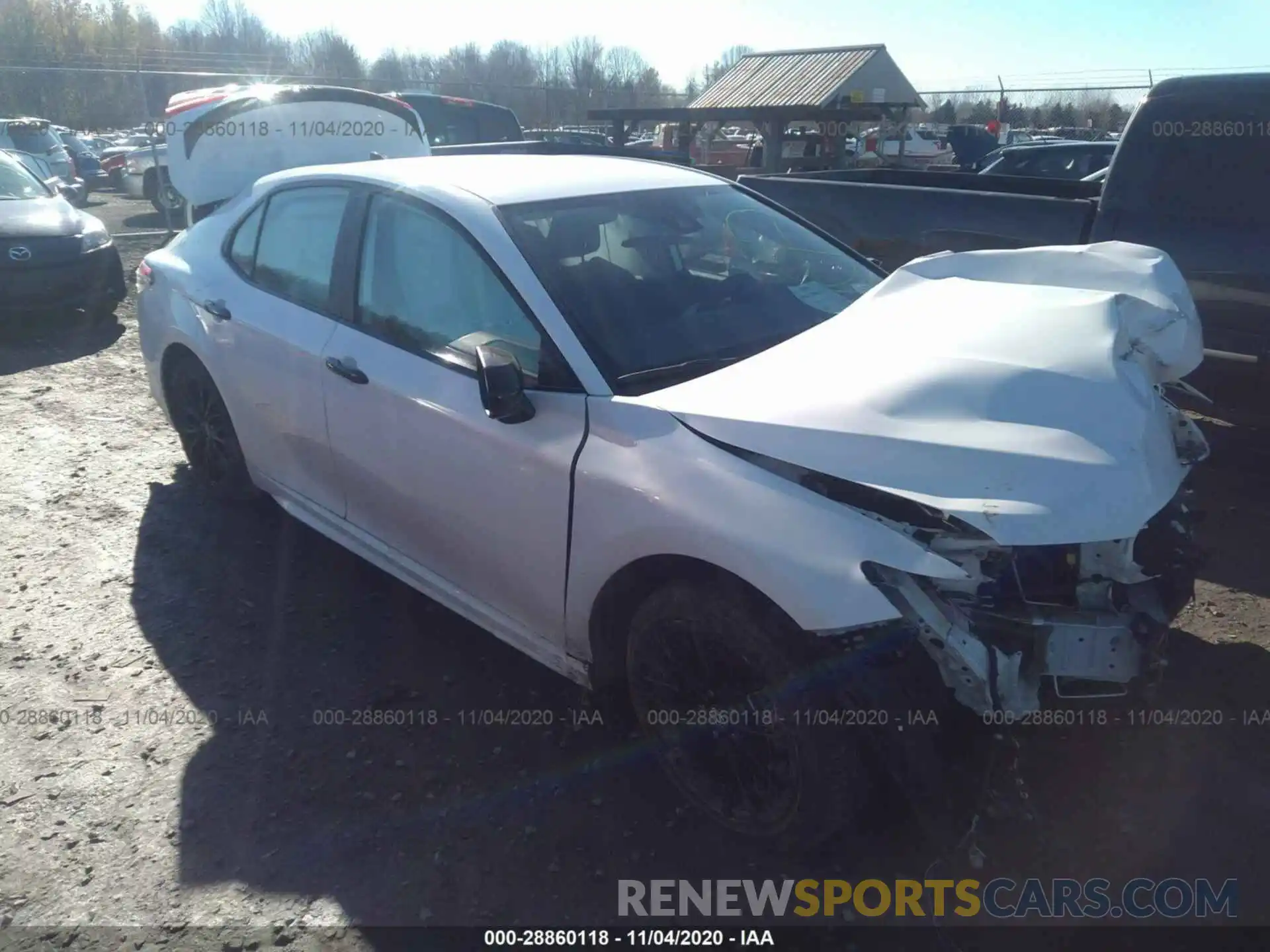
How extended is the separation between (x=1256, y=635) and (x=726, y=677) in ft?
7.93

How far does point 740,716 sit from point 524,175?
2171 mm

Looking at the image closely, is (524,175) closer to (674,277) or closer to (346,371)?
(674,277)

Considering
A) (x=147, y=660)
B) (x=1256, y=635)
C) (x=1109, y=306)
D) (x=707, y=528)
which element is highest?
(x=1109, y=306)

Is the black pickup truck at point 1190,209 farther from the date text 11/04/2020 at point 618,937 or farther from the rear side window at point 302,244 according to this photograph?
the date text 11/04/2020 at point 618,937

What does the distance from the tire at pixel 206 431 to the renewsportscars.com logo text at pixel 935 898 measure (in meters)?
2.94

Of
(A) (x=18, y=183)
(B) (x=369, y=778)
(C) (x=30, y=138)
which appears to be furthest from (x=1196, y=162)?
(C) (x=30, y=138)

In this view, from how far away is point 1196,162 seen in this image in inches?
186

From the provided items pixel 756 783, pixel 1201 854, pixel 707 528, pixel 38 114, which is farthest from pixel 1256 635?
pixel 38 114

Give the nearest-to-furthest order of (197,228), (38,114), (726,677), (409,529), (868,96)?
(726,677) → (409,529) → (197,228) → (868,96) → (38,114)

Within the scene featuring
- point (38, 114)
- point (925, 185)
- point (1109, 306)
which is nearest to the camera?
point (1109, 306)

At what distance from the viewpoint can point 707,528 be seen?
8.21 feet

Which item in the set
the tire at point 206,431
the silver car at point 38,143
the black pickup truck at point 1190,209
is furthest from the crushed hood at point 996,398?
the silver car at point 38,143

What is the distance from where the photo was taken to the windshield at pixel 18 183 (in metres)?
9.12

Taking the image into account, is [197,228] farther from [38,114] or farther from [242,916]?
[38,114]
